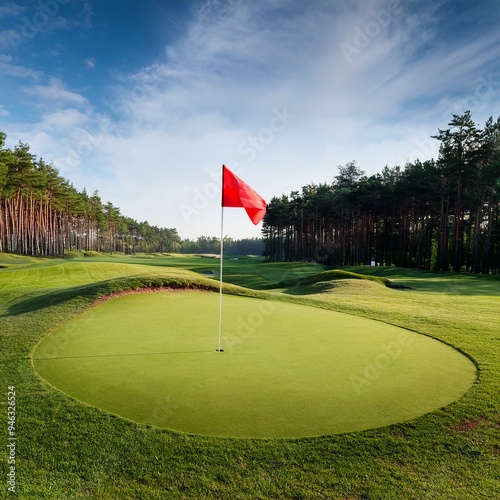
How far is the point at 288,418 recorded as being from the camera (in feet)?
13.5

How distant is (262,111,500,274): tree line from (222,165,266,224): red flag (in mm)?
34386

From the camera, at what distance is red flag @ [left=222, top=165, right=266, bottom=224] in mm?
7480

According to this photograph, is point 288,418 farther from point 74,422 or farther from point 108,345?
point 108,345

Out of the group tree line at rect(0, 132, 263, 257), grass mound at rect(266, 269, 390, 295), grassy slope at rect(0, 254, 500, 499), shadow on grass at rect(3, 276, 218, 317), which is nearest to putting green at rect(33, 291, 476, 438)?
grassy slope at rect(0, 254, 500, 499)

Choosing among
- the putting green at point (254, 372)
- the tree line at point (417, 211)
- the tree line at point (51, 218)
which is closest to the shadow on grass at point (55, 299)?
the putting green at point (254, 372)

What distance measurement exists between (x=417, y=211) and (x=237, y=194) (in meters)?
51.3

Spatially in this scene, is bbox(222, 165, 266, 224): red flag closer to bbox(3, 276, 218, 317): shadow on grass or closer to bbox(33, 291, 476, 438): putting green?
bbox(33, 291, 476, 438): putting green

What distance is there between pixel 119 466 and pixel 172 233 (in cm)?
15152

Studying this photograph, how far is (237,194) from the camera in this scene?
7.58 m

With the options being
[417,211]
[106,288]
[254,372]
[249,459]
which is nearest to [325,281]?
[106,288]

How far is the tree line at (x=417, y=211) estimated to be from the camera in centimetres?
3616

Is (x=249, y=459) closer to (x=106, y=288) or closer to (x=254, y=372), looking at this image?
(x=254, y=372)

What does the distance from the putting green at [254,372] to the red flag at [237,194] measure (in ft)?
9.34

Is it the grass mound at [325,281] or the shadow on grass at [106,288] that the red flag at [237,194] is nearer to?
the shadow on grass at [106,288]
